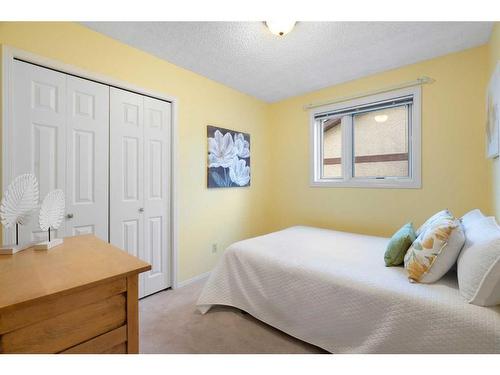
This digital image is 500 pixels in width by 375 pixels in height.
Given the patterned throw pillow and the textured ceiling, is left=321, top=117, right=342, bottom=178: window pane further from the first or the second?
the patterned throw pillow

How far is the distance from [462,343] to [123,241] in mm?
2411

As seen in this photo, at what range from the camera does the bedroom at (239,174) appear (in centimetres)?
116

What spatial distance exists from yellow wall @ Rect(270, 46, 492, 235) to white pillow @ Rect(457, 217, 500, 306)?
1.19 meters

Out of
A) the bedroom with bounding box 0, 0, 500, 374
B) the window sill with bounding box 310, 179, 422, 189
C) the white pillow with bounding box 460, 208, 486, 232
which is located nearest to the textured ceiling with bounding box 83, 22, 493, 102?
the bedroom with bounding box 0, 0, 500, 374

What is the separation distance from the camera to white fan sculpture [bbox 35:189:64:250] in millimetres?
1174

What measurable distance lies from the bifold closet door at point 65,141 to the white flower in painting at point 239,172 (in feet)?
4.88

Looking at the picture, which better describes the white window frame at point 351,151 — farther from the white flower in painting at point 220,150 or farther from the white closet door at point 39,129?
the white closet door at point 39,129

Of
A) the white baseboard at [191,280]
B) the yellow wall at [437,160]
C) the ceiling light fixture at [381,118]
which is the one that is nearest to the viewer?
the yellow wall at [437,160]

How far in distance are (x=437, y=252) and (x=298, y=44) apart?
1906mm

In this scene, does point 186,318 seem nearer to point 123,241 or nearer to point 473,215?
point 123,241

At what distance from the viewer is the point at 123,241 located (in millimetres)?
2207

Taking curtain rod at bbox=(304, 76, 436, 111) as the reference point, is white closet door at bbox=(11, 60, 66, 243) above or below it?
below

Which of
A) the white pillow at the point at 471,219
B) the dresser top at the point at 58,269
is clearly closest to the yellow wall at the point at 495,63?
the white pillow at the point at 471,219
